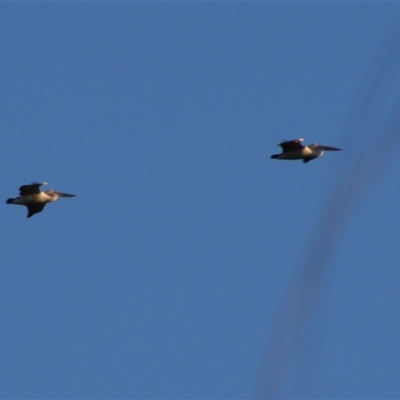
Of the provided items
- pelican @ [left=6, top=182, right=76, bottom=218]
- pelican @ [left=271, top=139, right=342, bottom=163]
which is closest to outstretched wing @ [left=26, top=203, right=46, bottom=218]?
pelican @ [left=6, top=182, right=76, bottom=218]

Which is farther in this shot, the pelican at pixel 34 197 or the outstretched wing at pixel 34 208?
the outstretched wing at pixel 34 208

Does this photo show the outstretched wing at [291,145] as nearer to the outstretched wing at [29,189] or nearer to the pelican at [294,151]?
the pelican at [294,151]

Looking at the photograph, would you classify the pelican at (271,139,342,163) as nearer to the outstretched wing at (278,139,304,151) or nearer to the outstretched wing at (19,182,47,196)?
the outstretched wing at (278,139,304,151)

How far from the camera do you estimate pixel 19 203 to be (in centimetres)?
1722

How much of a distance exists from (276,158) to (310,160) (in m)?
0.85

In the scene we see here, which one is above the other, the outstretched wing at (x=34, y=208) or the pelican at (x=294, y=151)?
the pelican at (x=294, y=151)

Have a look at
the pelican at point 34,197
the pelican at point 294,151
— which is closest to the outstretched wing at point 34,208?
the pelican at point 34,197

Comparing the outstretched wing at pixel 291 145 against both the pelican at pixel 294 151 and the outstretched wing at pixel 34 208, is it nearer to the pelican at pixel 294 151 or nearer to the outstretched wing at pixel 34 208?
the pelican at pixel 294 151

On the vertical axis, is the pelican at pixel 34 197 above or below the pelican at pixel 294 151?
below

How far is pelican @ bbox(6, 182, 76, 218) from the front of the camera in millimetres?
17031

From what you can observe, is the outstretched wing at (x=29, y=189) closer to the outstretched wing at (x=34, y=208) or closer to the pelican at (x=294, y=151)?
the outstretched wing at (x=34, y=208)

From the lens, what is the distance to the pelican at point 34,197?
1703 cm

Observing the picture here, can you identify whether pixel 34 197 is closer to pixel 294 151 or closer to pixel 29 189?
pixel 29 189

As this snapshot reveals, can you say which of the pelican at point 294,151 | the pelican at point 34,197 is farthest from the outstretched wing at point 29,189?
the pelican at point 294,151
